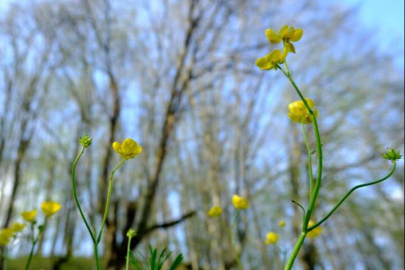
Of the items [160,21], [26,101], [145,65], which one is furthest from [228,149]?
[26,101]

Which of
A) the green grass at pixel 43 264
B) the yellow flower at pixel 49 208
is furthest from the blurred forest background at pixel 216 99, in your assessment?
the yellow flower at pixel 49 208

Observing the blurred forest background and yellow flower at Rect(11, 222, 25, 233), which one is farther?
the blurred forest background

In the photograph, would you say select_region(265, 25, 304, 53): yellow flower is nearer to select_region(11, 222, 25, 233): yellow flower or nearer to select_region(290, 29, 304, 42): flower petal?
select_region(290, 29, 304, 42): flower petal

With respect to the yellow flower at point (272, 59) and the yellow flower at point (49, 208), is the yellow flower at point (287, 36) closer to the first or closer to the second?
the yellow flower at point (272, 59)

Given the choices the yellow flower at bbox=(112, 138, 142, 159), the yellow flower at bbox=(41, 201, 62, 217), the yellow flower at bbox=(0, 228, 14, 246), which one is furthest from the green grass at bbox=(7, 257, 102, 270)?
the yellow flower at bbox=(112, 138, 142, 159)

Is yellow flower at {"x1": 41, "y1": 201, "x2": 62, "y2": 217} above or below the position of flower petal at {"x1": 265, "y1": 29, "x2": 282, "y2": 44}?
below

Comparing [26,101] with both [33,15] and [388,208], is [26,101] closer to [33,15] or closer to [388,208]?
[33,15]

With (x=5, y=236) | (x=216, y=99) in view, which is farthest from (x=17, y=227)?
(x=216, y=99)
